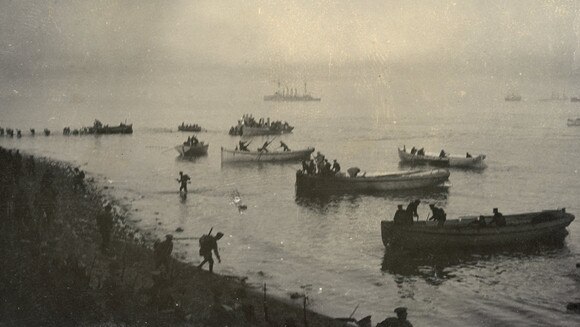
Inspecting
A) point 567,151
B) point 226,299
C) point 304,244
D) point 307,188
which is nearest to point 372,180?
point 307,188

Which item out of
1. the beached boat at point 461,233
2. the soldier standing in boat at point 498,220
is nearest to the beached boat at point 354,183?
the beached boat at point 461,233

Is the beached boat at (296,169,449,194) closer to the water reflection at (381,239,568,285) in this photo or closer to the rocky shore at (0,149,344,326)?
the water reflection at (381,239,568,285)

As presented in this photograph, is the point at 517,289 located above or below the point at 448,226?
below

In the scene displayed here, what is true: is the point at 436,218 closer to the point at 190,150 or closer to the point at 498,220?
the point at 498,220

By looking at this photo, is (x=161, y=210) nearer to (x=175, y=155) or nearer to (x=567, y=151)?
(x=175, y=155)

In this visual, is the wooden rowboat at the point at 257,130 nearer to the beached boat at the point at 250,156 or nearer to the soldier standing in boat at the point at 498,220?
the beached boat at the point at 250,156

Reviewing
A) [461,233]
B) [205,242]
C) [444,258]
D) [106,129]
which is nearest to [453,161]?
[461,233]

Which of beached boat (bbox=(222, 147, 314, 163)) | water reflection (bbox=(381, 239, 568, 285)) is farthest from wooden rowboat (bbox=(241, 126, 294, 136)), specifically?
water reflection (bbox=(381, 239, 568, 285))
